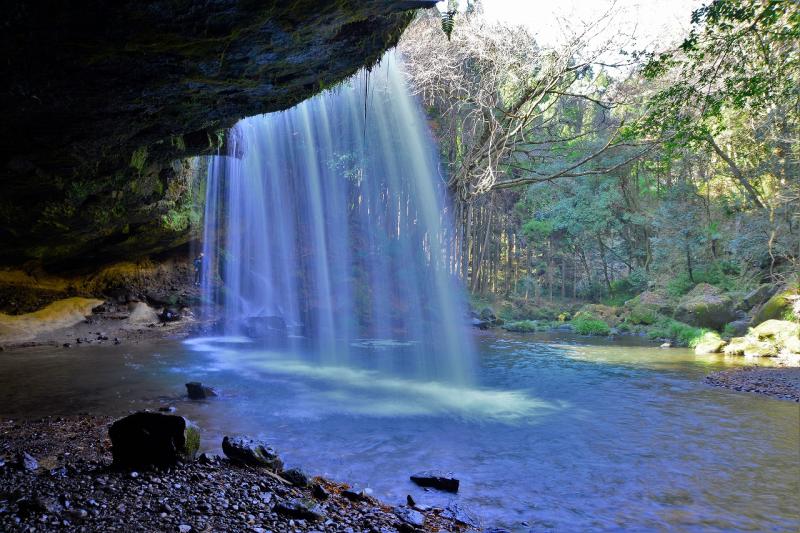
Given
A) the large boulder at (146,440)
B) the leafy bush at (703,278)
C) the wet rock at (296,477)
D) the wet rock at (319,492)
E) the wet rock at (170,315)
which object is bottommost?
the wet rock at (319,492)

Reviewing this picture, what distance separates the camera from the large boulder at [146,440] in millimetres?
4133

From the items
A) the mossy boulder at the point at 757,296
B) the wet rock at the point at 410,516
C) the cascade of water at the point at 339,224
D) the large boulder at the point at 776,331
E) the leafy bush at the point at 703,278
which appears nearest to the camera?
the wet rock at the point at 410,516

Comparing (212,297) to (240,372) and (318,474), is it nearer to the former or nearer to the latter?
(240,372)

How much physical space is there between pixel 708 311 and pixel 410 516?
758 inches

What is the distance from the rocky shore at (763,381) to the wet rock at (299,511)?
9585 millimetres

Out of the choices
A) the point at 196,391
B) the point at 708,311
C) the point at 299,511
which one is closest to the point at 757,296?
the point at 708,311

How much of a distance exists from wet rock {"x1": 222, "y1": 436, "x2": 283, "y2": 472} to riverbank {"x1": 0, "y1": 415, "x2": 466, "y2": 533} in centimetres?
11

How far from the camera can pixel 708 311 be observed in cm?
1922

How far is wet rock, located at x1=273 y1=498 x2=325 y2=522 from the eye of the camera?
3.68m

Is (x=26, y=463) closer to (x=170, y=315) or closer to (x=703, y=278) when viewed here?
(x=170, y=315)

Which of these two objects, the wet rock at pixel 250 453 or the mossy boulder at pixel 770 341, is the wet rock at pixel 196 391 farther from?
the mossy boulder at pixel 770 341

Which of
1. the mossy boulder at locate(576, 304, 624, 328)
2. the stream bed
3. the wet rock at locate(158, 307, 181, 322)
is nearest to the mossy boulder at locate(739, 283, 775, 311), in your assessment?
the mossy boulder at locate(576, 304, 624, 328)

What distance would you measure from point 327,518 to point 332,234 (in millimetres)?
21313

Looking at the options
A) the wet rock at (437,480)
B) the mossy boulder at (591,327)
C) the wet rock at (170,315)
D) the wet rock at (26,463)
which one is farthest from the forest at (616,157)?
the wet rock at (170,315)
